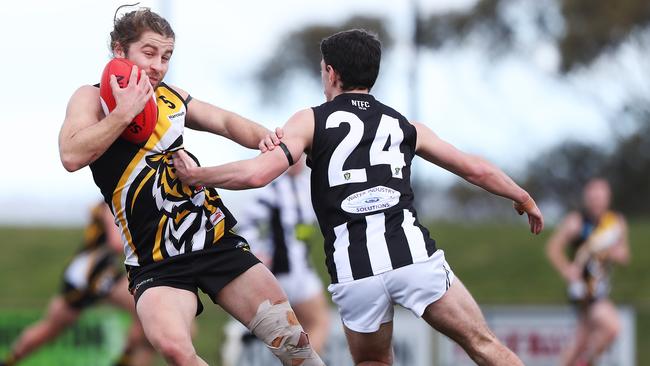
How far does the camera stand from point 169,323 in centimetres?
546

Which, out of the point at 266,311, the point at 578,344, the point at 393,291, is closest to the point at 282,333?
the point at 266,311

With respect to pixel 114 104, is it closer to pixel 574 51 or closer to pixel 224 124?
pixel 224 124

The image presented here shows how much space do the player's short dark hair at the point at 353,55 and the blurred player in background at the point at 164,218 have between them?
0.51 meters

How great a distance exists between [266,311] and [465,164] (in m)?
1.25

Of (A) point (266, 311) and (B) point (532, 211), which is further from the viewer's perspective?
(B) point (532, 211)

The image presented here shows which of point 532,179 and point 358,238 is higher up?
point 358,238

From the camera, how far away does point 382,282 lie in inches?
227

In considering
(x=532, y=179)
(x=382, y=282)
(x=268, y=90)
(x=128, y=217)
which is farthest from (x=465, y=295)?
(x=268, y=90)

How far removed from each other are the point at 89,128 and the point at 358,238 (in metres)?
1.41

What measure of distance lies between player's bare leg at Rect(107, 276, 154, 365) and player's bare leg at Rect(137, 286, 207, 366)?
501 cm

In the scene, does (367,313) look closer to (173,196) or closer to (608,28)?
(173,196)

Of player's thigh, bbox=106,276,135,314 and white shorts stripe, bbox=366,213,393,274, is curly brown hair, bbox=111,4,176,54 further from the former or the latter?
player's thigh, bbox=106,276,135,314

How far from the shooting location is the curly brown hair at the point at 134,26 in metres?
5.71

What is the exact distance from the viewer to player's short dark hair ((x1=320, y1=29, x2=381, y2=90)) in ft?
19.2
